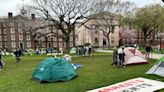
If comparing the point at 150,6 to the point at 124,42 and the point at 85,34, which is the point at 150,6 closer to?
the point at 124,42

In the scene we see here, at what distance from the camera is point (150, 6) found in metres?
52.5

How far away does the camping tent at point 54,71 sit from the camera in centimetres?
1295

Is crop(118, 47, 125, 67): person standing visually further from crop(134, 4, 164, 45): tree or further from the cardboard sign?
crop(134, 4, 164, 45): tree

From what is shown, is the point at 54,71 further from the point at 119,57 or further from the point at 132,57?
the point at 132,57

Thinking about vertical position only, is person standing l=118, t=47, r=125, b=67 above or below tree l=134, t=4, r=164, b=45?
below

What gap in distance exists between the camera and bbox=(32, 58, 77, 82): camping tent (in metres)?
12.9

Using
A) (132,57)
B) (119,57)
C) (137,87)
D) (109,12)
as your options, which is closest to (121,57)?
(119,57)

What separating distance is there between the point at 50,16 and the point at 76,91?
3126 cm

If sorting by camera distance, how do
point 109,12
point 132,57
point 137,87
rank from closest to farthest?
1. point 137,87
2. point 132,57
3. point 109,12

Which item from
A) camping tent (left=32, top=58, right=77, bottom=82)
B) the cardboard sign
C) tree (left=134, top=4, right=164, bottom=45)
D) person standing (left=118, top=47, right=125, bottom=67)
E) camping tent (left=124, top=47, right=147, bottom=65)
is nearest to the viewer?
the cardboard sign

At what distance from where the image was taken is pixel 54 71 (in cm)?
1301

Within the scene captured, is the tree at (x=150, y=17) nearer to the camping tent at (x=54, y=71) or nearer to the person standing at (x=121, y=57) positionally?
the person standing at (x=121, y=57)

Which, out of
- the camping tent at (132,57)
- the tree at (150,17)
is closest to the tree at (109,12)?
the tree at (150,17)

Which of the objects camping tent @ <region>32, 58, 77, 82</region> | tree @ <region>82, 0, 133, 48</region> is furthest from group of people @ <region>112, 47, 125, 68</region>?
tree @ <region>82, 0, 133, 48</region>
